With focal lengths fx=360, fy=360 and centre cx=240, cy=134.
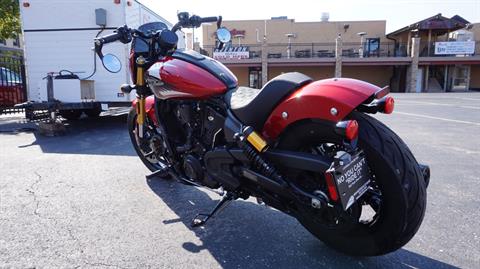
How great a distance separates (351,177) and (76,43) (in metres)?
7.47

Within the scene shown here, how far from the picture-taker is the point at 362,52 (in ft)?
104

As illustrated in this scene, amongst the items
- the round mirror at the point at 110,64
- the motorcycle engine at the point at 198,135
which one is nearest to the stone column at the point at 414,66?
the round mirror at the point at 110,64

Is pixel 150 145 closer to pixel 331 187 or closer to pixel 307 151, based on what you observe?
pixel 307 151

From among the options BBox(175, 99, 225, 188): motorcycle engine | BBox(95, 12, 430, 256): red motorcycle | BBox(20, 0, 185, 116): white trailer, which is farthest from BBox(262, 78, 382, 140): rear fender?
BBox(20, 0, 185, 116): white trailer

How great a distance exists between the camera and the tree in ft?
47.6

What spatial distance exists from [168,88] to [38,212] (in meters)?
1.72

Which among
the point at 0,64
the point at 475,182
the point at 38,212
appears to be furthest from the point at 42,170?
the point at 0,64

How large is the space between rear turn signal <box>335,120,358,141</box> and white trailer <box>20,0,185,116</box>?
6530 millimetres

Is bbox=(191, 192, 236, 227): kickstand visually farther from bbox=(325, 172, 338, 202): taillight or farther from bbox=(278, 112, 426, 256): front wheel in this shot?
bbox=(325, 172, 338, 202): taillight

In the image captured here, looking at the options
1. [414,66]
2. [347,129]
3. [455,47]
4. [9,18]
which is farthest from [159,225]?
[455,47]

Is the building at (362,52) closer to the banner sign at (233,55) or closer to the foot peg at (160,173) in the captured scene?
the banner sign at (233,55)

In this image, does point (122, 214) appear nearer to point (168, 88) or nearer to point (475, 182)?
point (168, 88)

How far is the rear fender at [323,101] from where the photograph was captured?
209 centimetres

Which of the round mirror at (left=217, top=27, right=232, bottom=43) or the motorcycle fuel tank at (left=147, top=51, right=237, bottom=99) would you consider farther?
the round mirror at (left=217, top=27, right=232, bottom=43)
